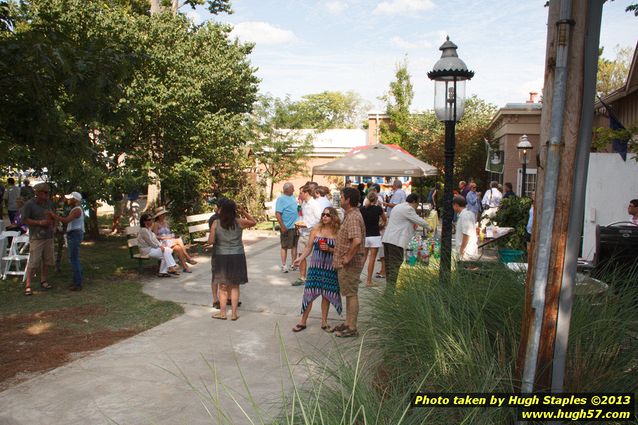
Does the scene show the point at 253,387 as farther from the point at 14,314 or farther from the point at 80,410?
the point at 14,314

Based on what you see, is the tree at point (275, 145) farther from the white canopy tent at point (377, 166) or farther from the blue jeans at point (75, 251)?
the blue jeans at point (75, 251)

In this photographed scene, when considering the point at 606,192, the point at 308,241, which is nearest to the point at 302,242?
the point at 308,241

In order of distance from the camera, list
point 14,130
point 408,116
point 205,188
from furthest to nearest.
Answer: point 408,116 → point 205,188 → point 14,130

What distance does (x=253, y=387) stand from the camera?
5.35m

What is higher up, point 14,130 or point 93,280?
point 14,130

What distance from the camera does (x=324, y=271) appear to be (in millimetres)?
7281

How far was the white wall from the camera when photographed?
1142 cm

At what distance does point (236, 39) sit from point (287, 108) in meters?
7.52

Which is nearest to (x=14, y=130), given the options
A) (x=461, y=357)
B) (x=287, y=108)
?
(x=461, y=357)

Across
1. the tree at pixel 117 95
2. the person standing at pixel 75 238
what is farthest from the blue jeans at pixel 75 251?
the tree at pixel 117 95

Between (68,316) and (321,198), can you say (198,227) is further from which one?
(68,316)

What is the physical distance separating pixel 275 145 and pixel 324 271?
57.3 ft

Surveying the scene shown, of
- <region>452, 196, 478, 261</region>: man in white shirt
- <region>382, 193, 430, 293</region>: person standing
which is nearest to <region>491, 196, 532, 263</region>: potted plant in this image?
<region>382, 193, 430, 293</region>: person standing

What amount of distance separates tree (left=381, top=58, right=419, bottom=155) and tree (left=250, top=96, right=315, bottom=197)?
16.6m
